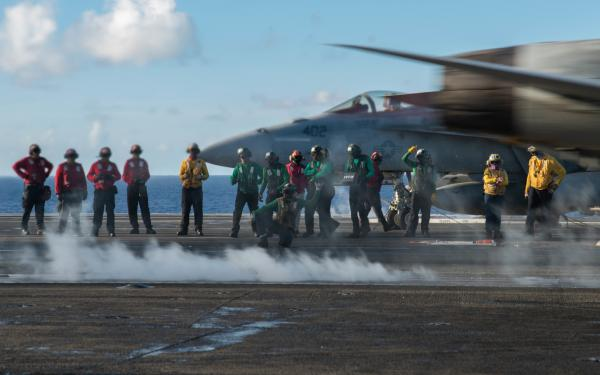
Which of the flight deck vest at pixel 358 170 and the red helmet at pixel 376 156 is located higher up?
the red helmet at pixel 376 156

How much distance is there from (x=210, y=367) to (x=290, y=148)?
15.6m

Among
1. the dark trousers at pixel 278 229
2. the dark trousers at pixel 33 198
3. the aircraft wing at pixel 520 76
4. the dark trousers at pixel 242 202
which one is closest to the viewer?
the aircraft wing at pixel 520 76

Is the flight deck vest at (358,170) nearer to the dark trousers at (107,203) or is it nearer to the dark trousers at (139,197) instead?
the dark trousers at (139,197)

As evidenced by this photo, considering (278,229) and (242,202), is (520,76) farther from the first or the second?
(242,202)

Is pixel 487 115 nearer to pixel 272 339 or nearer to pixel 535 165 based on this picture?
pixel 272 339

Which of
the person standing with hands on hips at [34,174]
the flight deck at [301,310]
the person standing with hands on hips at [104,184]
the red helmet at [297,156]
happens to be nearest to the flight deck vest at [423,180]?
the red helmet at [297,156]

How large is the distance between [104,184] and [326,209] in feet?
15.9

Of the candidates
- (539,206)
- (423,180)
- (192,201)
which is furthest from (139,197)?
(539,206)

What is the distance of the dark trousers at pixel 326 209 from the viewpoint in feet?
63.9

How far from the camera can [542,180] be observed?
18109 mm

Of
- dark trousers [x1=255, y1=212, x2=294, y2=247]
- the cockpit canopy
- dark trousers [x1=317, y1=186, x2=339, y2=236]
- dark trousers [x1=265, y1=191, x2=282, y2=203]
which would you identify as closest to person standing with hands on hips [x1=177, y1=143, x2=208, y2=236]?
dark trousers [x1=265, y1=191, x2=282, y2=203]

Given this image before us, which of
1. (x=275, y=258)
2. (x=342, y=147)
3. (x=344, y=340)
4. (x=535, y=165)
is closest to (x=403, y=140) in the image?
(x=342, y=147)

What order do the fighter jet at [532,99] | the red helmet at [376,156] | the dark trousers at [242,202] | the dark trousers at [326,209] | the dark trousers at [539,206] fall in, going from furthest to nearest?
the red helmet at [376,156], the dark trousers at [242,202], the dark trousers at [326,209], the dark trousers at [539,206], the fighter jet at [532,99]

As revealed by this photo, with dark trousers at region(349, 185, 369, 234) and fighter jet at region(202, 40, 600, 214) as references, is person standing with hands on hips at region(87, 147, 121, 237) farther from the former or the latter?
dark trousers at region(349, 185, 369, 234)
